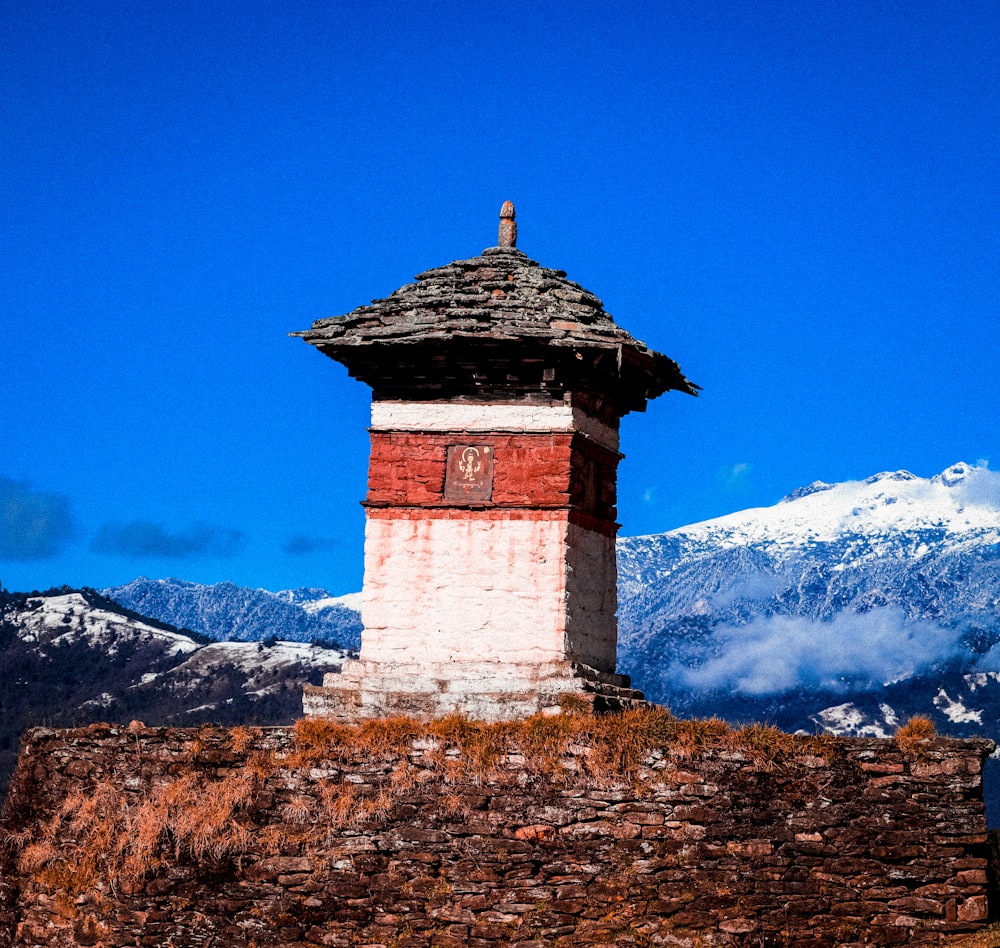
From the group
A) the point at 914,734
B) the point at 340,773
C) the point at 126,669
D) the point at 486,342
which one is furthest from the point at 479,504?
the point at 126,669

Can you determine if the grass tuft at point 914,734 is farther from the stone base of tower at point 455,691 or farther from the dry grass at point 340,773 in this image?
the stone base of tower at point 455,691

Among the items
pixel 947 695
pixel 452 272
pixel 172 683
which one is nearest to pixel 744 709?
pixel 947 695

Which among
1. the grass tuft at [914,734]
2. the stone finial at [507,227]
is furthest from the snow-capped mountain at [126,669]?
the grass tuft at [914,734]

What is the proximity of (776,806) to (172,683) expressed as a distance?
2055 inches

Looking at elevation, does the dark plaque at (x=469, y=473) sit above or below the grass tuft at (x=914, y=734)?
above

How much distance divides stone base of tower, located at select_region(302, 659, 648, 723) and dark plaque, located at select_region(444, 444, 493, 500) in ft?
6.36

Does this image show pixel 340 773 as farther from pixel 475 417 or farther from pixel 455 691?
pixel 475 417

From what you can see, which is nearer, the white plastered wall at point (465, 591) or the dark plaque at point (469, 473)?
the white plastered wall at point (465, 591)

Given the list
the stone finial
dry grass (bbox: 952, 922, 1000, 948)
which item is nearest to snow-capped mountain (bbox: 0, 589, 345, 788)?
the stone finial

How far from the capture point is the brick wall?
12.0 meters

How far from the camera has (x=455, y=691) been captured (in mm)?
14430

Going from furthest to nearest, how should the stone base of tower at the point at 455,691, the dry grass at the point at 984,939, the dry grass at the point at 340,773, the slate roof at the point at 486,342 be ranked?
the slate roof at the point at 486,342, the stone base of tower at the point at 455,691, the dry grass at the point at 340,773, the dry grass at the point at 984,939

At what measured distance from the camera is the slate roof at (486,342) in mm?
14914

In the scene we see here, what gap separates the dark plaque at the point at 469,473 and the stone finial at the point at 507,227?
10.7 ft
